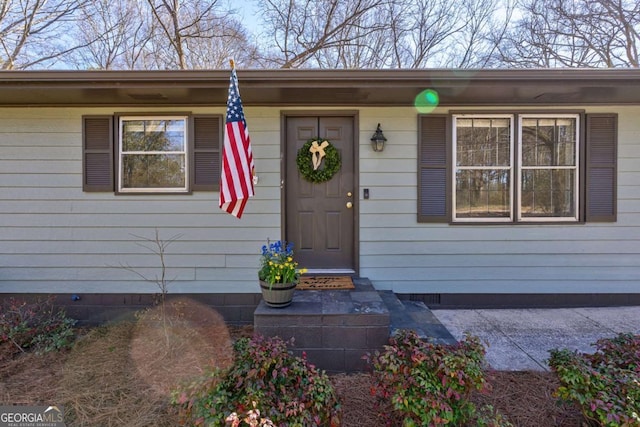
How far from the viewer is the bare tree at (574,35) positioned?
9.02 meters

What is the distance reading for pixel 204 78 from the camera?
3502 millimetres

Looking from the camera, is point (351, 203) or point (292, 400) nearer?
point (292, 400)

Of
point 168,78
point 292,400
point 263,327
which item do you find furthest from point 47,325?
point 292,400

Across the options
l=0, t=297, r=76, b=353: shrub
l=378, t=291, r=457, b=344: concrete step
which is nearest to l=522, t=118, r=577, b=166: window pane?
l=378, t=291, r=457, b=344: concrete step

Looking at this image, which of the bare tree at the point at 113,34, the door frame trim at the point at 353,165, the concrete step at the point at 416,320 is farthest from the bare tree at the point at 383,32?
the concrete step at the point at 416,320

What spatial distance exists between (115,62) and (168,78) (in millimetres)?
8940

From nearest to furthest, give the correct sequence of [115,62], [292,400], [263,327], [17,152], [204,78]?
[292,400]
[263,327]
[204,78]
[17,152]
[115,62]

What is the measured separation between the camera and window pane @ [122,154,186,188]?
4.17 m

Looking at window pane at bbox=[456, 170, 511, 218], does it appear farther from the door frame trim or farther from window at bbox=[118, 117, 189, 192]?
window at bbox=[118, 117, 189, 192]

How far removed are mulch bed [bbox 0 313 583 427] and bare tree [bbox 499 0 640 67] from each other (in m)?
10.6

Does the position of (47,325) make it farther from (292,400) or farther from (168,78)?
(292,400)

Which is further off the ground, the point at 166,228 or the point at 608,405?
the point at 166,228

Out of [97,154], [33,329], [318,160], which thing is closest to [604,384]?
[318,160]

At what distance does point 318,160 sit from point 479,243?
2.21 m
